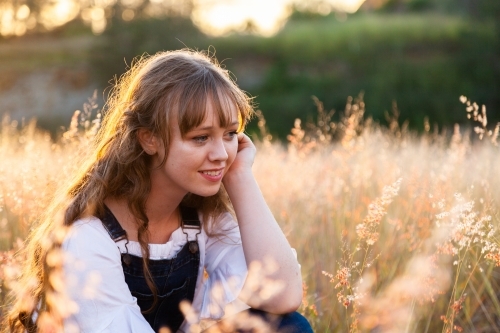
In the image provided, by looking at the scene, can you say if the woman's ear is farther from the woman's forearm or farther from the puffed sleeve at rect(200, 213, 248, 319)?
the puffed sleeve at rect(200, 213, 248, 319)

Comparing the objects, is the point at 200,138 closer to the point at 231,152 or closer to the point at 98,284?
the point at 231,152

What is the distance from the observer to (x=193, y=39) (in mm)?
19500

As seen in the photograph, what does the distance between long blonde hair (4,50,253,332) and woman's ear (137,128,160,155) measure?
2cm

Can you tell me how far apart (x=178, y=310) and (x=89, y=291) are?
60 centimetres

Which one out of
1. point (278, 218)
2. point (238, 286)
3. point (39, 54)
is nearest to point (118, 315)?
point (238, 286)

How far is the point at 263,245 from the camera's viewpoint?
2.15 m

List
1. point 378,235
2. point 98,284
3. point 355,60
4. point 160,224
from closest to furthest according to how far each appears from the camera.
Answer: point 98,284 → point 160,224 → point 378,235 → point 355,60

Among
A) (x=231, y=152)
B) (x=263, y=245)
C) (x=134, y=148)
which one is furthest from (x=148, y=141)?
(x=263, y=245)

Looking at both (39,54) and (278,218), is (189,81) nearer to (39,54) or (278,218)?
(278,218)

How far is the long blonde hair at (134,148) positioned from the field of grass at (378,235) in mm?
232

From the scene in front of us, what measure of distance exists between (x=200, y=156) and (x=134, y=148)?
27 cm

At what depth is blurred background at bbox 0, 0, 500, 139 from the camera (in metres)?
18.4

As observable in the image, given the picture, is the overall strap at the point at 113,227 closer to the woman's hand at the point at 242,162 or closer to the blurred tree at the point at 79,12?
the woman's hand at the point at 242,162

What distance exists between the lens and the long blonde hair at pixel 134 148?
2.04 meters
